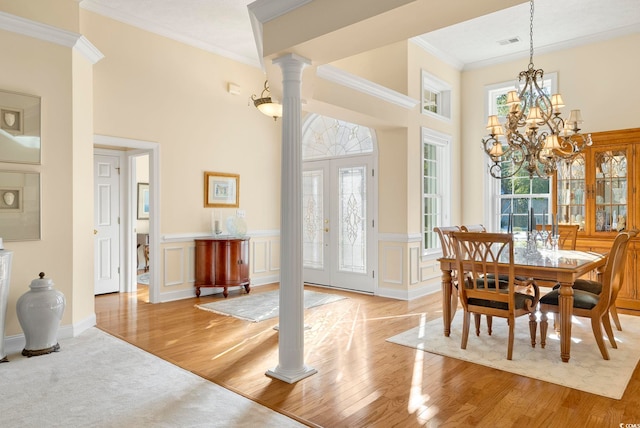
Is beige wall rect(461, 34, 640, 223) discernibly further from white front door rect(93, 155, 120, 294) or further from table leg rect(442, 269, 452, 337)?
white front door rect(93, 155, 120, 294)

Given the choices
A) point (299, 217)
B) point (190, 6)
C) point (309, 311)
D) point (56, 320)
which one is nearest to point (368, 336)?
point (309, 311)

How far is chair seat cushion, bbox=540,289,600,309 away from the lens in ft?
11.5

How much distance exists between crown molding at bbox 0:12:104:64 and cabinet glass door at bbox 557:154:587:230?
6.08 metres

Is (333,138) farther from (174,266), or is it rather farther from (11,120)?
(11,120)

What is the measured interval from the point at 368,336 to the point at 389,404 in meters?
1.48

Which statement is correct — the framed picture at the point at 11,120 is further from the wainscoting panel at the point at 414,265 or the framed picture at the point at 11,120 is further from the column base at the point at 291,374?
the wainscoting panel at the point at 414,265

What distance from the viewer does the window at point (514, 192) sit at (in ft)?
21.7

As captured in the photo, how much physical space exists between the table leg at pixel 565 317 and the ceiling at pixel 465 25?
3.58 meters

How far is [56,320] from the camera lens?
3695 mm

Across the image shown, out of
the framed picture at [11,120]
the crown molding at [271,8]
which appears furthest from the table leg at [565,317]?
the framed picture at [11,120]

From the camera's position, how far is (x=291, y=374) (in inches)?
123

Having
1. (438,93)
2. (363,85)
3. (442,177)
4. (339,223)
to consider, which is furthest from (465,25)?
(339,223)

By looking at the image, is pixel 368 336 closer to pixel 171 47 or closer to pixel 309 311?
pixel 309 311

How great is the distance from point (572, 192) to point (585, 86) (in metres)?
1.63
